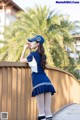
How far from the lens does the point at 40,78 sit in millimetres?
5574

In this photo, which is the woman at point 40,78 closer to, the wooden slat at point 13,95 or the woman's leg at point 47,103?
the woman's leg at point 47,103

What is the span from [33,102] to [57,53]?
18.9 m

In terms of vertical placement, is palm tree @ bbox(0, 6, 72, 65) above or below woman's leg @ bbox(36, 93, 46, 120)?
above

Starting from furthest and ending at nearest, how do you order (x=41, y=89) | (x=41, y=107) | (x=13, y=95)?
(x=13, y=95)
(x=41, y=107)
(x=41, y=89)

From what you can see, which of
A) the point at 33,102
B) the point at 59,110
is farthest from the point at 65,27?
the point at 33,102

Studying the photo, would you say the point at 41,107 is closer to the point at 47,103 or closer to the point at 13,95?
the point at 47,103

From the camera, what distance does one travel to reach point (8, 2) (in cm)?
4131

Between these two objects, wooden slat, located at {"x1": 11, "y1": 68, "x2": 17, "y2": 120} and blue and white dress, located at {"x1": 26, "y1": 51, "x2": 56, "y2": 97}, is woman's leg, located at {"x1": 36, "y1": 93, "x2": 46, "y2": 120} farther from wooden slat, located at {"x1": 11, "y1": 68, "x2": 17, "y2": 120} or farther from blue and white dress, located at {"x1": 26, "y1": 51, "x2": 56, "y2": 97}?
wooden slat, located at {"x1": 11, "y1": 68, "x2": 17, "y2": 120}

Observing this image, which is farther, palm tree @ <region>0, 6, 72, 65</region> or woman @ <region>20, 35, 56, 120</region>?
palm tree @ <region>0, 6, 72, 65</region>

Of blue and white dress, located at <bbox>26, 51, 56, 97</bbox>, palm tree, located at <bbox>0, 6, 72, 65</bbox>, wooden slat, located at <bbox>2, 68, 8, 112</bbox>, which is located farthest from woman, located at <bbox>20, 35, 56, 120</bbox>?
palm tree, located at <bbox>0, 6, 72, 65</bbox>

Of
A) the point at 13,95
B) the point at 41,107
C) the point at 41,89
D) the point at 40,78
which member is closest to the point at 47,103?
the point at 41,107

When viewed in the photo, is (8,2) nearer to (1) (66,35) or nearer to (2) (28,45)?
(1) (66,35)

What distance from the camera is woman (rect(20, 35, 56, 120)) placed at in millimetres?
5578

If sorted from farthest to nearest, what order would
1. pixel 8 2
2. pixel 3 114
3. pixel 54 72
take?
pixel 8 2 < pixel 54 72 < pixel 3 114
